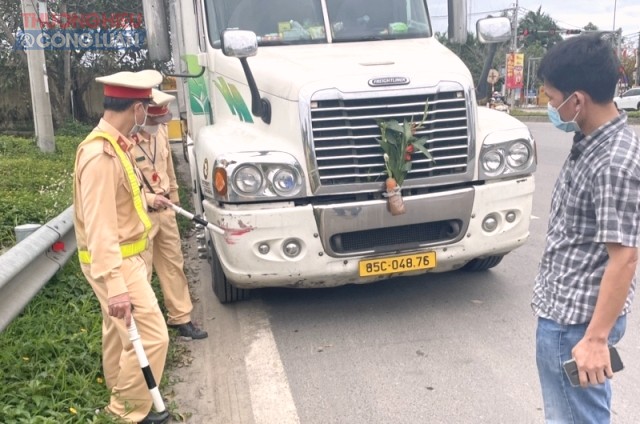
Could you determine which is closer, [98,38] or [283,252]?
[283,252]

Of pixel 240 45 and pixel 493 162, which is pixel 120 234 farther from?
pixel 493 162

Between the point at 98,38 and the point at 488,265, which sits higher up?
the point at 98,38

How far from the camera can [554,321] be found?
238 centimetres

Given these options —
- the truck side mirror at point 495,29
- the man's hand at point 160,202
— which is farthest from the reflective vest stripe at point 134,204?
the truck side mirror at point 495,29

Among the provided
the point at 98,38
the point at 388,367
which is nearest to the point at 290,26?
the point at 388,367

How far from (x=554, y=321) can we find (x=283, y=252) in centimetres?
247

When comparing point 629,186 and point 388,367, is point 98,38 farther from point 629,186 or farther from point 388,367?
point 629,186

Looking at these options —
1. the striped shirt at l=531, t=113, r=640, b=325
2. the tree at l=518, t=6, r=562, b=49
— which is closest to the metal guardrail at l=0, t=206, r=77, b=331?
the striped shirt at l=531, t=113, r=640, b=325

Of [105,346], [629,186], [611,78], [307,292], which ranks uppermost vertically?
[611,78]

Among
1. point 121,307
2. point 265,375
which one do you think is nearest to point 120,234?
point 121,307

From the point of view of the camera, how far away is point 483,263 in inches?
229

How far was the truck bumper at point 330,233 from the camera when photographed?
4.55m

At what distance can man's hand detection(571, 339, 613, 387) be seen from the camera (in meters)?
2.18

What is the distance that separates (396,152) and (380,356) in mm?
1365
